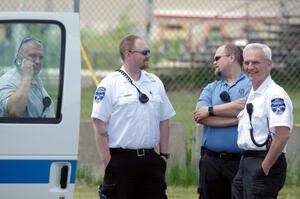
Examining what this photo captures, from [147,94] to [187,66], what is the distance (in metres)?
7.71

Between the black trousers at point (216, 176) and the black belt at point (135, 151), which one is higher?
the black belt at point (135, 151)

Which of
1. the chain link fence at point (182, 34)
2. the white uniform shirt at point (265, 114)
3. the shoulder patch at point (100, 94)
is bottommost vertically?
the white uniform shirt at point (265, 114)

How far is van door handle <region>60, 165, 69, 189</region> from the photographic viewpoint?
6746 millimetres

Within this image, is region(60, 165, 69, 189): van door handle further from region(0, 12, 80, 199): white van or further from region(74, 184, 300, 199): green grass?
region(74, 184, 300, 199): green grass

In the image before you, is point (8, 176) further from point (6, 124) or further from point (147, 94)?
point (147, 94)

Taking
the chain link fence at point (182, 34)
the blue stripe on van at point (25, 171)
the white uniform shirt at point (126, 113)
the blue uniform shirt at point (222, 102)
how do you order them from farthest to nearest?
the chain link fence at point (182, 34), the blue uniform shirt at point (222, 102), the white uniform shirt at point (126, 113), the blue stripe on van at point (25, 171)

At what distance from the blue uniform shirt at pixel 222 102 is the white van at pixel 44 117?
61.3 inches

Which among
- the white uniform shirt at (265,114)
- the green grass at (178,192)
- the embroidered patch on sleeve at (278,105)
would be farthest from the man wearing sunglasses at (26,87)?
the green grass at (178,192)

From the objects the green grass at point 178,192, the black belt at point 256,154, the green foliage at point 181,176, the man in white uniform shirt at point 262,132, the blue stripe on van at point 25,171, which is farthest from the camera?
the green foliage at point 181,176

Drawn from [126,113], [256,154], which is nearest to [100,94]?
[126,113]

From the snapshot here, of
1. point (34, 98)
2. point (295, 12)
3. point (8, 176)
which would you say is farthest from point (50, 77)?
point (295, 12)

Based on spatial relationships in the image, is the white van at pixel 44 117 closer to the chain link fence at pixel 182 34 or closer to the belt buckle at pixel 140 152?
the belt buckle at pixel 140 152

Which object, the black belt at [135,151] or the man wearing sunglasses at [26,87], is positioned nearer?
the man wearing sunglasses at [26,87]

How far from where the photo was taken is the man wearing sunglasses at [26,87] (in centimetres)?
676
